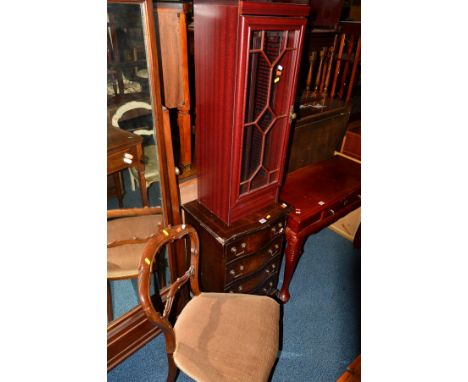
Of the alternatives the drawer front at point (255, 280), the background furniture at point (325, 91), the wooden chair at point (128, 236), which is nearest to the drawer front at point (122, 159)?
the wooden chair at point (128, 236)

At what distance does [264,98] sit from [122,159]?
761 mm

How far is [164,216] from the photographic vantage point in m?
1.66

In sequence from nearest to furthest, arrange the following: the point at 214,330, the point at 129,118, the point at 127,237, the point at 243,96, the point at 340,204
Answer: the point at 243,96
the point at 129,118
the point at 214,330
the point at 127,237
the point at 340,204

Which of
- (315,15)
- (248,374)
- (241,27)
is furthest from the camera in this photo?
(315,15)

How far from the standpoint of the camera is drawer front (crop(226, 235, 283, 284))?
1730mm

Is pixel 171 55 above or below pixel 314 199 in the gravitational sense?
above

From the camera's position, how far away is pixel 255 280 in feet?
6.36

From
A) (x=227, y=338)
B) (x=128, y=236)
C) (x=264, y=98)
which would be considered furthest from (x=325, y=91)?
(x=227, y=338)

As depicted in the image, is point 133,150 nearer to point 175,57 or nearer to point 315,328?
point 175,57

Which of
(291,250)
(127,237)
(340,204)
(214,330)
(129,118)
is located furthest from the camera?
(340,204)

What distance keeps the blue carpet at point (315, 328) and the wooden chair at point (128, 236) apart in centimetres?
41

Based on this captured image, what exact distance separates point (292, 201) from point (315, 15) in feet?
4.95

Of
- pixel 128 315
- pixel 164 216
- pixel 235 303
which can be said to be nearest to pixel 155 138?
pixel 164 216
